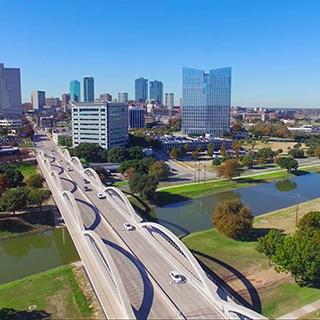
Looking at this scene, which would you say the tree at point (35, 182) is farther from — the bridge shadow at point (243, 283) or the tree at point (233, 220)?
the bridge shadow at point (243, 283)

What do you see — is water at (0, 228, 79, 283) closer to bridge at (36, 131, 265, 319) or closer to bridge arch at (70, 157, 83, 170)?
bridge at (36, 131, 265, 319)

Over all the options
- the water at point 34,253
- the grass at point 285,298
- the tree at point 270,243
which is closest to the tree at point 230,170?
the water at point 34,253

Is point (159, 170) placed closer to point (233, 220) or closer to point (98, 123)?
point (233, 220)

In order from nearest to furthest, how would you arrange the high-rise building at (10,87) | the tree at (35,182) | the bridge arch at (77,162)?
the tree at (35,182) < the bridge arch at (77,162) < the high-rise building at (10,87)

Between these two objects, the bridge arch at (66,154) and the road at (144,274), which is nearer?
the road at (144,274)

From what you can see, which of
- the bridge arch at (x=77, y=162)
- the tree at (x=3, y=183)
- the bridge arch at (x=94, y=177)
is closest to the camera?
the bridge arch at (x=94, y=177)

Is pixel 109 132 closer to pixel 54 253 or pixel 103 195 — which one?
pixel 103 195

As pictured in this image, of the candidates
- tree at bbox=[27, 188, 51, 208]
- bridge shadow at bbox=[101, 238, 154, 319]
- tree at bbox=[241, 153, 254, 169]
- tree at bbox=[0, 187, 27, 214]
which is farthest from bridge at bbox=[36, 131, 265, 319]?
tree at bbox=[241, 153, 254, 169]
